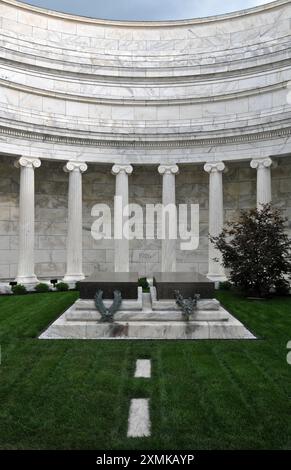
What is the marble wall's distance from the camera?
129 feet

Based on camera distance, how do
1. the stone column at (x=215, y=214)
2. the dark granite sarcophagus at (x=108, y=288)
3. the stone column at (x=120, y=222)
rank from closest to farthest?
the dark granite sarcophagus at (x=108, y=288) < the stone column at (x=215, y=214) < the stone column at (x=120, y=222)

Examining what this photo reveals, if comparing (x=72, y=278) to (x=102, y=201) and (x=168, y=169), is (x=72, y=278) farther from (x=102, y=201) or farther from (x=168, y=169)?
(x=168, y=169)

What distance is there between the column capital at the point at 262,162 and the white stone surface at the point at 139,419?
93.9 ft

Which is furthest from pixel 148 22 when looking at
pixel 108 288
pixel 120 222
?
pixel 108 288

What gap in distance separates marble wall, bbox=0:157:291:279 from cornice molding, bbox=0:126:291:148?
3474mm

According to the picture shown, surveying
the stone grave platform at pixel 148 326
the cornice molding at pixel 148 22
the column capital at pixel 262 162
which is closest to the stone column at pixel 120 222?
the column capital at pixel 262 162

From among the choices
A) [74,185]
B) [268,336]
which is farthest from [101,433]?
[74,185]

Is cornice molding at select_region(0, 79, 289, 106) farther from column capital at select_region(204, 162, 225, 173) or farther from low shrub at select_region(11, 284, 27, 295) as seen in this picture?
low shrub at select_region(11, 284, 27, 295)

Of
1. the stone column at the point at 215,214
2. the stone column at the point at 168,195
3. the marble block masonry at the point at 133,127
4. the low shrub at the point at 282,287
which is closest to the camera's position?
the low shrub at the point at 282,287

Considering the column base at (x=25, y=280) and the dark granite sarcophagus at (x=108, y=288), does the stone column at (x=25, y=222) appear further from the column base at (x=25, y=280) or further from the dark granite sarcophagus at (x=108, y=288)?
the dark granite sarcophagus at (x=108, y=288)

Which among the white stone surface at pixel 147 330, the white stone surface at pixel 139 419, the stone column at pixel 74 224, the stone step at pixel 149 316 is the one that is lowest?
the white stone surface at pixel 139 419

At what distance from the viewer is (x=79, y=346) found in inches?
663

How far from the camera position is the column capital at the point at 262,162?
116ft

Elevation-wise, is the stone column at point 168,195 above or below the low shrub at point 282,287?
above
